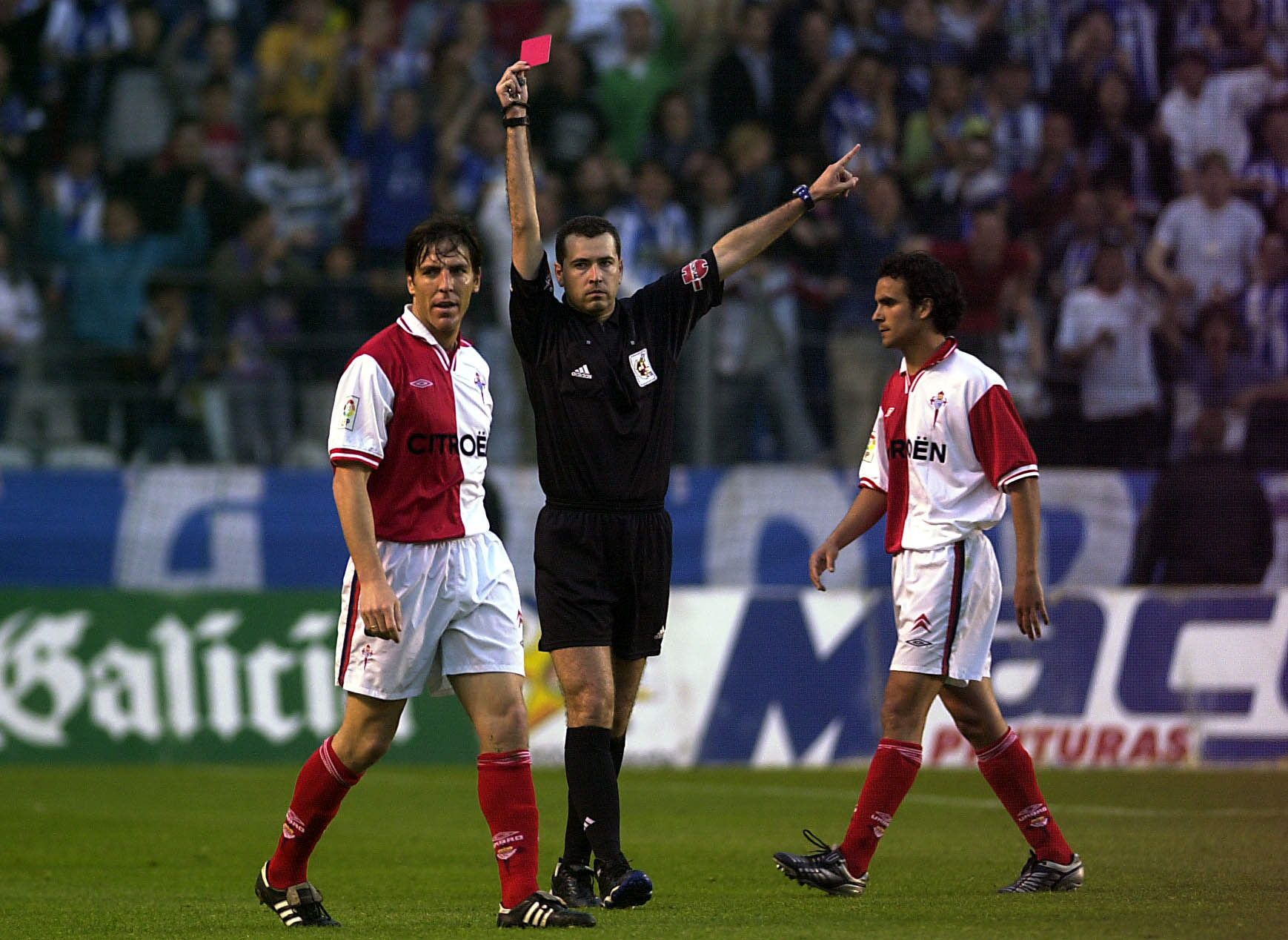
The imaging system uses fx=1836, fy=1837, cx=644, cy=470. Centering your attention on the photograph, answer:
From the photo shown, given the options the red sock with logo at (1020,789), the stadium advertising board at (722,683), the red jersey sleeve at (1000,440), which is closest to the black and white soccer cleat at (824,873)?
the red sock with logo at (1020,789)

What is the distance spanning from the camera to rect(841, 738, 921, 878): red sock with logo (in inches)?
259

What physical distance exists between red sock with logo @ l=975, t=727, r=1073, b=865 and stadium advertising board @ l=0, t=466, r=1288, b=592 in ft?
23.7

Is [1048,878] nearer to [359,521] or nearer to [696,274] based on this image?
[696,274]

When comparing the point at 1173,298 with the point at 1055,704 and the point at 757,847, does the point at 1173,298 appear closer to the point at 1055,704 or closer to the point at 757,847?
the point at 1055,704

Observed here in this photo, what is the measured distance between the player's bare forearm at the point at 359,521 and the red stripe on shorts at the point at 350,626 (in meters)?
0.18

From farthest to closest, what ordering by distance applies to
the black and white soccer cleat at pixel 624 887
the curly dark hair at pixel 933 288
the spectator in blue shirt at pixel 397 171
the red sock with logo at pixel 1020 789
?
the spectator in blue shirt at pixel 397 171
the curly dark hair at pixel 933 288
the red sock with logo at pixel 1020 789
the black and white soccer cleat at pixel 624 887

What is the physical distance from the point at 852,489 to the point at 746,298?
1.78 meters

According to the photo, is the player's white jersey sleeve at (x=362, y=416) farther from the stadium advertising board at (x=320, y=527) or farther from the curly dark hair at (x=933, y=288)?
the stadium advertising board at (x=320, y=527)

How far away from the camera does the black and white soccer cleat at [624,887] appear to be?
6.16 metres

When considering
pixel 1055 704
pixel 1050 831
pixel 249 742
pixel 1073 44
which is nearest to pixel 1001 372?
pixel 1055 704

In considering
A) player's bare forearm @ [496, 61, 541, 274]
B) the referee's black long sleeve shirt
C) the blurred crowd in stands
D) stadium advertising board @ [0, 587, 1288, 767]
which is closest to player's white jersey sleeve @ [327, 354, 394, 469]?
player's bare forearm @ [496, 61, 541, 274]

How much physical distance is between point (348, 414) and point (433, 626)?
2.37 ft

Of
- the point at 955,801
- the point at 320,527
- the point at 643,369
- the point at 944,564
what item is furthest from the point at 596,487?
the point at 320,527

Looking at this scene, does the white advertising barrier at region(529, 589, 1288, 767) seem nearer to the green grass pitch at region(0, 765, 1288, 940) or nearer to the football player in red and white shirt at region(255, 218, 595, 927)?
the green grass pitch at region(0, 765, 1288, 940)
